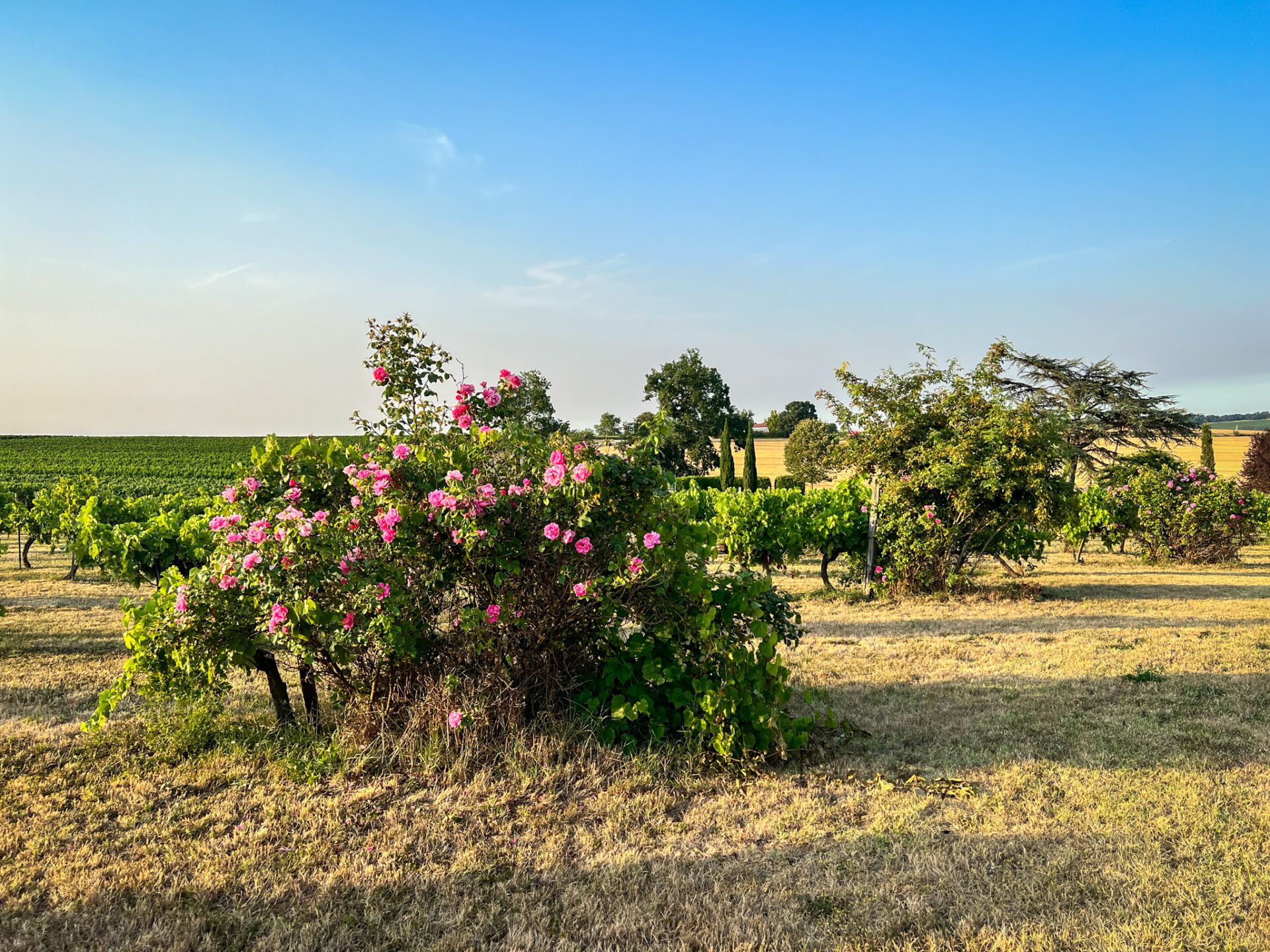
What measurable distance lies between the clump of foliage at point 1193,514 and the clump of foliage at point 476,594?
1414 centimetres

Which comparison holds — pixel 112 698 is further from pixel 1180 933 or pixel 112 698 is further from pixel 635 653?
pixel 1180 933

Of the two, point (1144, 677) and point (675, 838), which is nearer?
point (675, 838)

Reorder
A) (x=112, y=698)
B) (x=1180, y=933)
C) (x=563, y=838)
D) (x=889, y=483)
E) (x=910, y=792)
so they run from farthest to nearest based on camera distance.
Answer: (x=889, y=483)
(x=112, y=698)
(x=910, y=792)
(x=563, y=838)
(x=1180, y=933)

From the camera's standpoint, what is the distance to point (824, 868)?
3387mm

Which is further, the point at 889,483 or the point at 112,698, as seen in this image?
the point at 889,483

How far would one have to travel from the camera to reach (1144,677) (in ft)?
21.3

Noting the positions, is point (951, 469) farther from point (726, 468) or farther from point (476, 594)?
point (726, 468)

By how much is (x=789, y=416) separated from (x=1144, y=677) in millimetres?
75061

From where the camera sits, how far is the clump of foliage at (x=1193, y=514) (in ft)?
49.6

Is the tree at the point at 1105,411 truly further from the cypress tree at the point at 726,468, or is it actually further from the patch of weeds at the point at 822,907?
the patch of weeds at the point at 822,907

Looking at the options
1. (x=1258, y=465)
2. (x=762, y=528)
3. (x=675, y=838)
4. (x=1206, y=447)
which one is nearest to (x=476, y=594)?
(x=675, y=838)

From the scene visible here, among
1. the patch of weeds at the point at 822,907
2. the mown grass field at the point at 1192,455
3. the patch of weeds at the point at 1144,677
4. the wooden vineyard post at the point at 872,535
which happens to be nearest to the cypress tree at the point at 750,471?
the mown grass field at the point at 1192,455

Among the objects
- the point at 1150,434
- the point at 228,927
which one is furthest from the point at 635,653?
the point at 1150,434

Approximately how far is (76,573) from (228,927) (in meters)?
15.1
